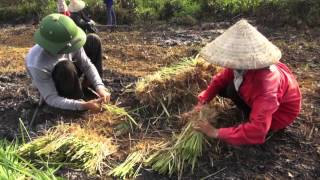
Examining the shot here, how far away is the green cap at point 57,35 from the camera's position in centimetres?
331

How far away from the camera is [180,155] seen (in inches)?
124

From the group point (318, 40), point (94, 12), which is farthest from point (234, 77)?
point (94, 12)

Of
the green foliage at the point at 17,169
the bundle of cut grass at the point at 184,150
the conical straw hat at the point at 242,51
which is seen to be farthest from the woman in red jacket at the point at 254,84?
the green foliage at the point at 17,169

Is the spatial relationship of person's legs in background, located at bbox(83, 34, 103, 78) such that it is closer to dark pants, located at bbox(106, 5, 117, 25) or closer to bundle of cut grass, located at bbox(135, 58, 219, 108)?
bundle of cut grass, located at bbox(135, 58, 219, 108)

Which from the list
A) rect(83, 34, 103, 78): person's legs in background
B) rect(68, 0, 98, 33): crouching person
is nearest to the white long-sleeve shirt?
rect(83, 34, 103, 78): person's legs in background

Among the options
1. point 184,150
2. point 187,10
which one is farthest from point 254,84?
point 187,10

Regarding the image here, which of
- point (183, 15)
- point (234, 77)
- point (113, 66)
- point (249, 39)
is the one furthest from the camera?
point (183, 15)

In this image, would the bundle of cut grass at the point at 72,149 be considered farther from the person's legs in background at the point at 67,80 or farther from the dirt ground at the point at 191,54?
the person's legs in background at the point at 67,80

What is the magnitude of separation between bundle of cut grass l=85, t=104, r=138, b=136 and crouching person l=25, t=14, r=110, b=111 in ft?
0.34

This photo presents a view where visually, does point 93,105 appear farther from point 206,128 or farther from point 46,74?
point 206,128

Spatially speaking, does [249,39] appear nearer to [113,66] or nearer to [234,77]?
[234,77]

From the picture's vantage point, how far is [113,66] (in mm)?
5152

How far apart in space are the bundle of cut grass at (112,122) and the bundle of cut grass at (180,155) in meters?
0.50

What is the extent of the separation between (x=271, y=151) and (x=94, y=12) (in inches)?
254
